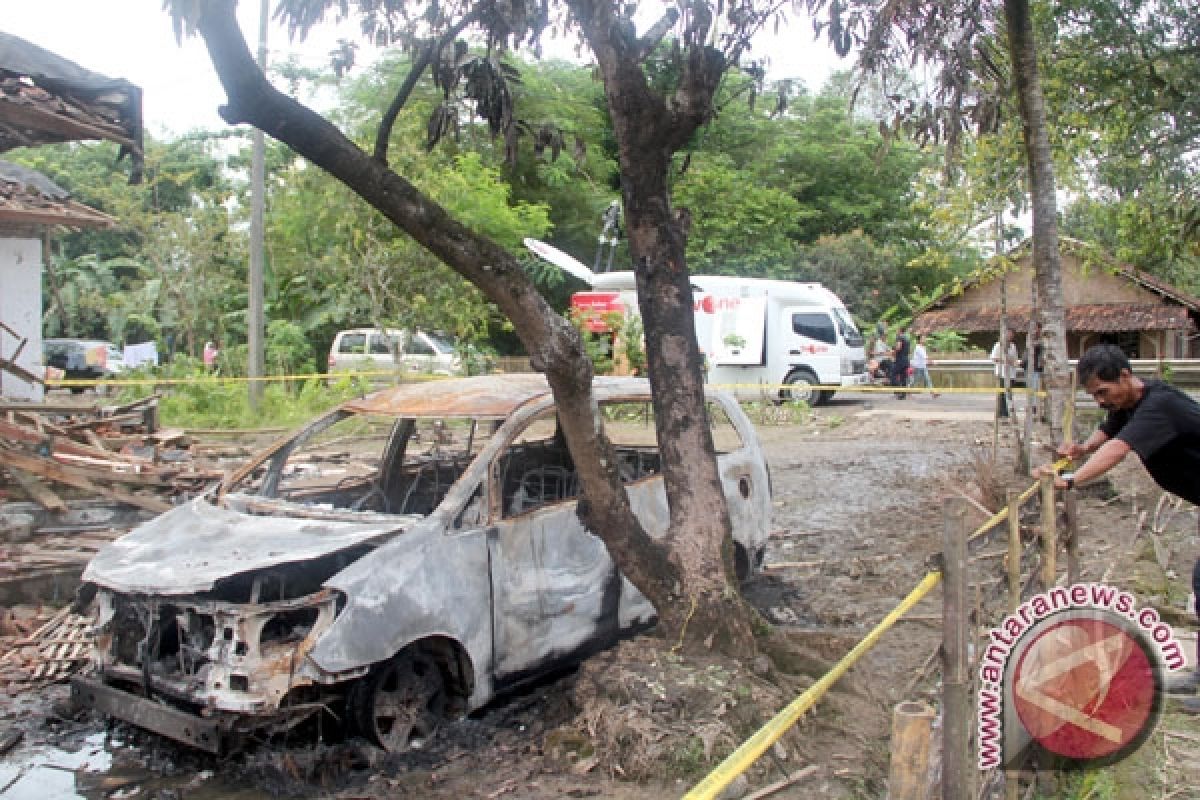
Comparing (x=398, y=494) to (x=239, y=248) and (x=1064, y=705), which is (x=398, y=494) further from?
(x=239, y=248)

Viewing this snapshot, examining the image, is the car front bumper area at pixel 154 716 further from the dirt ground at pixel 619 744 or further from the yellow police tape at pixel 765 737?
the yellow police tape at pixel 765 737

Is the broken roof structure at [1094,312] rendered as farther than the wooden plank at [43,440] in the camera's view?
Yes

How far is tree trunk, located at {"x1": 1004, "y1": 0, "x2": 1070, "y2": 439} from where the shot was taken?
31.4 ft

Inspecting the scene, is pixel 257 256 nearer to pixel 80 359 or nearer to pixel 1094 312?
pixel 80 359

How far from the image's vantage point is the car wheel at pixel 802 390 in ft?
72.8

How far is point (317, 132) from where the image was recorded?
4332 mm

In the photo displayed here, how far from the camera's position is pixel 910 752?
267 cm

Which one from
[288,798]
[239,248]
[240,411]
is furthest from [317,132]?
[239,248]

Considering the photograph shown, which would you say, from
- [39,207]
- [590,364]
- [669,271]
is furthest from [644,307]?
[39,207]

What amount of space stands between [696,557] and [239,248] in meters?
22.5

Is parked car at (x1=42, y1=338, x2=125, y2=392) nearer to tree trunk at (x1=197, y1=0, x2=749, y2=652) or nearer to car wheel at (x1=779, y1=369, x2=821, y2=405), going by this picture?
car wheel at (x1=779, y1=369, x2=821, y2=405)

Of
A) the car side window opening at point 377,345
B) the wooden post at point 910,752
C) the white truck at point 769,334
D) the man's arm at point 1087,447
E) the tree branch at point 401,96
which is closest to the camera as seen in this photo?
the wooden post at point 910,752

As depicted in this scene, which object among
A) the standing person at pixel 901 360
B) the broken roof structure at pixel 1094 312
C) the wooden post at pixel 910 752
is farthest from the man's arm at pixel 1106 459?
the broken roof structure at pixel 1094 312

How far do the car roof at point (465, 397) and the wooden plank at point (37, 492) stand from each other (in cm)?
382
